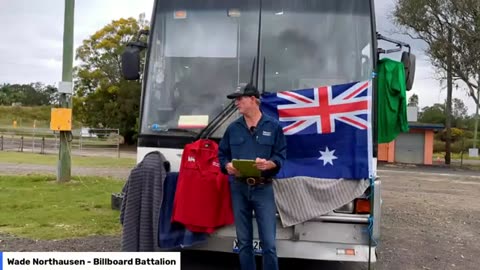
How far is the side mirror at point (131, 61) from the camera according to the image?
19.8 ft

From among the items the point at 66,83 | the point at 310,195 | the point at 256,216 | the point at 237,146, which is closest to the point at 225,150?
the point at 237,146

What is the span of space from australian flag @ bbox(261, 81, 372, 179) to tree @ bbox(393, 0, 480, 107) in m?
27.3

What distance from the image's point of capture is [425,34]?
32188 millimetres

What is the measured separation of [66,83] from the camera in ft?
42.8

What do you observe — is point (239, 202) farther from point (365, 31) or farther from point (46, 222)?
point (46, 222)

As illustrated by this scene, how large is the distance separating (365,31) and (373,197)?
5.72 ft

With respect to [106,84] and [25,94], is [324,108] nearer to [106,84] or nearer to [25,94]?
[106,84]

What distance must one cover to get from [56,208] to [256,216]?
585cm

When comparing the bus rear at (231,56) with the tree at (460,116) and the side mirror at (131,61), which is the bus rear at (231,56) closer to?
the side mirror at (131,61)

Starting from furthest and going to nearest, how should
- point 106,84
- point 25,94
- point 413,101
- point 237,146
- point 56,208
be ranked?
point 25,94
point 413,101
point 106,84
point 56,208
point 237,146

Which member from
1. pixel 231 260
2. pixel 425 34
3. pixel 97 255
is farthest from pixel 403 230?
pixel 425 34

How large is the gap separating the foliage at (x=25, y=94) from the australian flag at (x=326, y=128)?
269ft

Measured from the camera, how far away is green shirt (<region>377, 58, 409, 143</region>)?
5.73 metres
